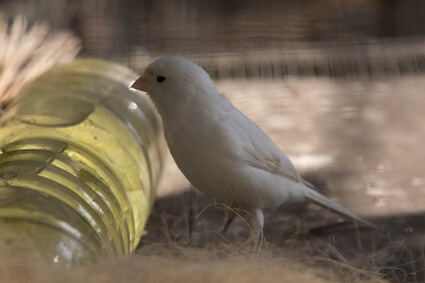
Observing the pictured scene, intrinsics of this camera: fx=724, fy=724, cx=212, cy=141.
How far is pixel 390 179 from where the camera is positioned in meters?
0.72

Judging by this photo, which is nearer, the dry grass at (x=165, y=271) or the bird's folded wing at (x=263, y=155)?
the dry grass at (x=165, y=271)

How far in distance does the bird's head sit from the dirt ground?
84 millimetres

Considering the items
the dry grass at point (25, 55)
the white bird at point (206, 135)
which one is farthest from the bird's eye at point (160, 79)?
the dry grass at point (25, 55)

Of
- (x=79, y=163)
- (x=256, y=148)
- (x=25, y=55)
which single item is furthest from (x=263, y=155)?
(x=25, y=55)

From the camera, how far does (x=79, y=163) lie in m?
0.52

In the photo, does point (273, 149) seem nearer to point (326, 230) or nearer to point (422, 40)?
point (326, 230)

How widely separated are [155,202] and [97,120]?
11 centimetres

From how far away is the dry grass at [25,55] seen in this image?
769 mm

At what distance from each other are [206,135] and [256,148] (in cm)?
5

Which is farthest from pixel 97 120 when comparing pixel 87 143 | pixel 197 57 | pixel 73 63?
pixel 197 57

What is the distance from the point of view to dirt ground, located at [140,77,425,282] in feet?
1.94

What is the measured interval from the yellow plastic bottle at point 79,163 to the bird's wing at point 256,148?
0.10 m

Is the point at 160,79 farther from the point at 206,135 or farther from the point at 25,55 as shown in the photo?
the point at 25,55

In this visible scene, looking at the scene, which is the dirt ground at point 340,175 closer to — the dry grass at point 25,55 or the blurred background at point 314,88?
the blurred background at point 314,88
